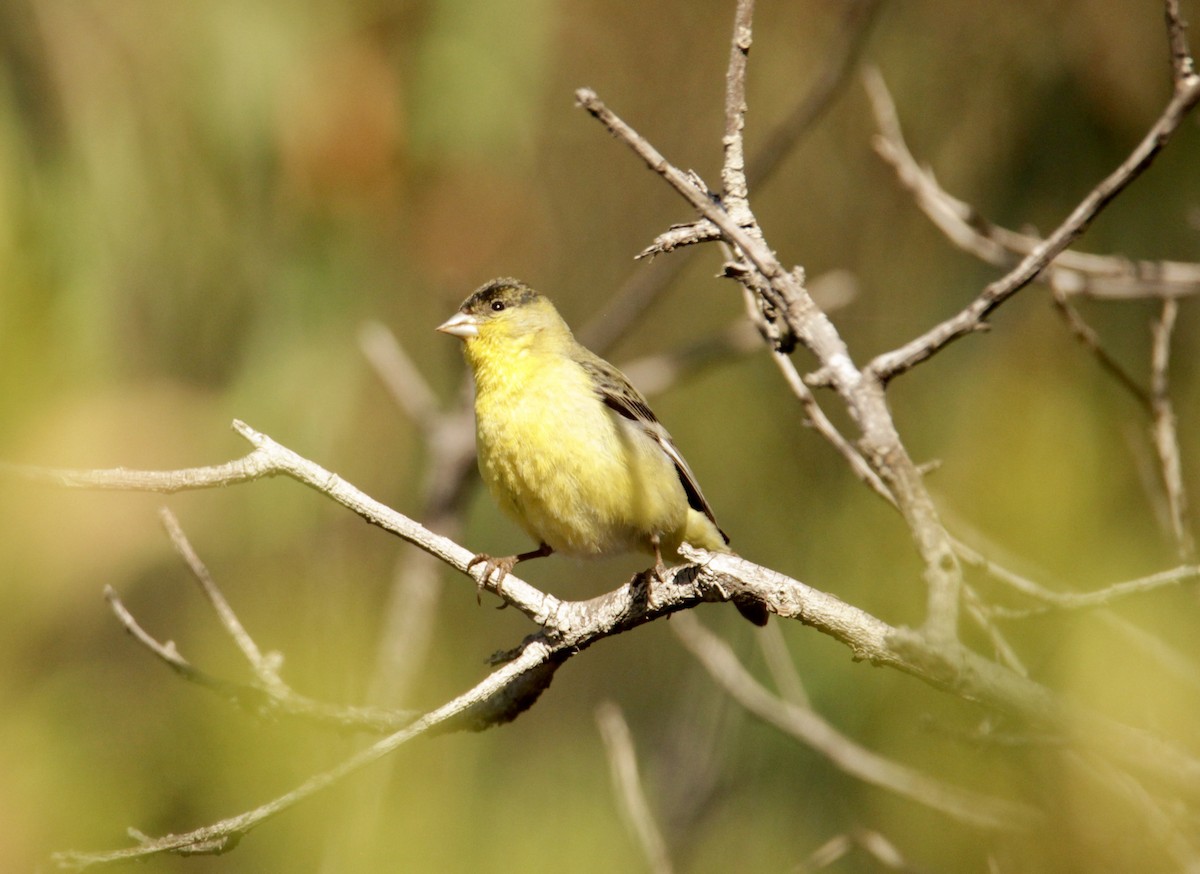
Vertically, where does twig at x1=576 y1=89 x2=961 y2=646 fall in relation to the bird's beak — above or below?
below

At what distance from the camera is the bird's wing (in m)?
3.46

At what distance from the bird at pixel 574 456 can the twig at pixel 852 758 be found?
0.56ft

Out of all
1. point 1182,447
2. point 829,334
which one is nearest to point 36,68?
point 829,334

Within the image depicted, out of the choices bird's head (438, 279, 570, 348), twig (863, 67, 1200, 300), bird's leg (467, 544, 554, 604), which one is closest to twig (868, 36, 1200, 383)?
bird's leg (467, 544, 554, 604)

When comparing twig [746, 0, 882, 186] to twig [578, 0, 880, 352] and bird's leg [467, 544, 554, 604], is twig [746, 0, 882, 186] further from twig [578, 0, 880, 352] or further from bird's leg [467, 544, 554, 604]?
bird's leg [467, 544, 554, 604]

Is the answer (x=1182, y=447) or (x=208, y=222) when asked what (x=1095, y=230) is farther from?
(x=208, y=222)

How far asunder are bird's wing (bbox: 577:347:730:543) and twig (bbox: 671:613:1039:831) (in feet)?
1.31

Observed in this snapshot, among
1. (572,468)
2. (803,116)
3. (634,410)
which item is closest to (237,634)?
(572,468)

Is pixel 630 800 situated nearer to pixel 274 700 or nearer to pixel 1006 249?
pixel 274 700

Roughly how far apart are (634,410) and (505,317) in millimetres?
533

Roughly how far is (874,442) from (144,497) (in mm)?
2481

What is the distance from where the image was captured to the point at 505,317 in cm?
373

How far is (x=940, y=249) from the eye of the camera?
444 cm

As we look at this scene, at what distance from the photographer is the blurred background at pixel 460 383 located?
7.66 feet
